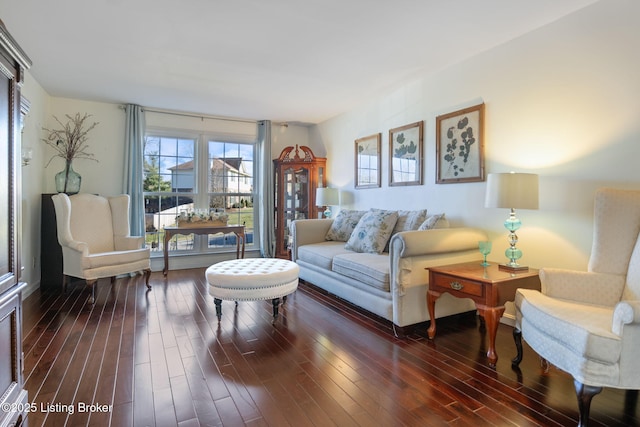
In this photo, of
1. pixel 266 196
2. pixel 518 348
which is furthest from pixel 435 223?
pixel 266 196

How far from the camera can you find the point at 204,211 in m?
5.26

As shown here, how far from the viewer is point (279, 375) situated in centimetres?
202

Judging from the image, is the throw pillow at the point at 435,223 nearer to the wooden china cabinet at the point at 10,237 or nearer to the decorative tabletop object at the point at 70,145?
the wooden china cabinet at the point at 10,237

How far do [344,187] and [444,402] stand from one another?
144 inches

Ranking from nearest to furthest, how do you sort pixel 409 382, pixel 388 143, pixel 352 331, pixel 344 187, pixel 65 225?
pixel 409 382 < pixel 352 331 < pixel 65 225 < pixel 388 143 < pixel 344 187

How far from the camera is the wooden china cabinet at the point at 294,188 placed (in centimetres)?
534

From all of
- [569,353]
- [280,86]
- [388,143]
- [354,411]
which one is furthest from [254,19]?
[569,353]

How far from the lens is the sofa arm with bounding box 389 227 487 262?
2529 mm

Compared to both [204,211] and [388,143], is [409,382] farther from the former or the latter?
[204,211]

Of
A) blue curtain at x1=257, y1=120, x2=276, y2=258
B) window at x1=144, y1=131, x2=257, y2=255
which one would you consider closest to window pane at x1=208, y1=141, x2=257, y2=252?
window at x1=144, y1=131, x2=257, y2=255

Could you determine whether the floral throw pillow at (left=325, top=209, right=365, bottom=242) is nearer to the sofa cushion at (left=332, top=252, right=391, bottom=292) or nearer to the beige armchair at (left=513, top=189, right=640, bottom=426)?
the sofa cushion at (left=332, top=252, right=391, bottom=292)

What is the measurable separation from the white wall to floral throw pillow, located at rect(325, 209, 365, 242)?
1.04 metres

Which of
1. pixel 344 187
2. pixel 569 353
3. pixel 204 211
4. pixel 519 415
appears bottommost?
pixel 519 415

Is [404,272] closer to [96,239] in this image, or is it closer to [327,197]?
[327,197]
